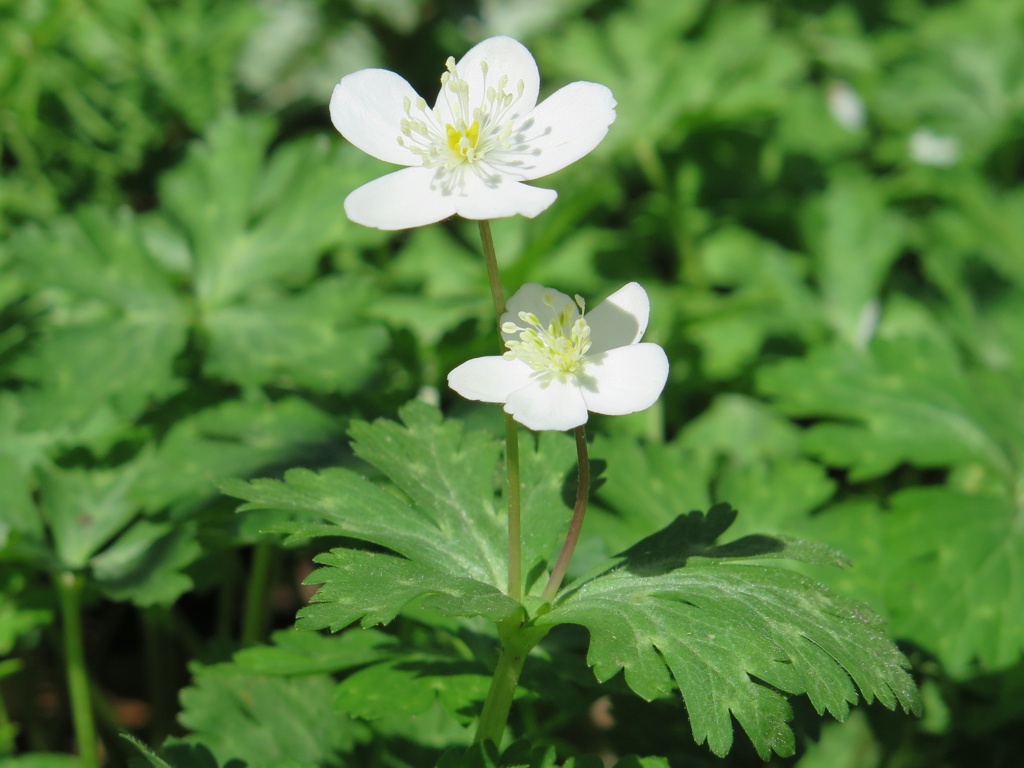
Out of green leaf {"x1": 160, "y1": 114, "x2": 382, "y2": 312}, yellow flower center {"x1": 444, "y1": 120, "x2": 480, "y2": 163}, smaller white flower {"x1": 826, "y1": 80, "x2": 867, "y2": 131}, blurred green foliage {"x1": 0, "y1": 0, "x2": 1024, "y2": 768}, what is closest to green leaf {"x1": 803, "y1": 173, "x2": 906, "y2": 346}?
blurred green foliage {"x1": 0, "y1": 0, "x2": 1024, "y2": 768}

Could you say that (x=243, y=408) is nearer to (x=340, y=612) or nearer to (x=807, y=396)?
(x=340, y=612)

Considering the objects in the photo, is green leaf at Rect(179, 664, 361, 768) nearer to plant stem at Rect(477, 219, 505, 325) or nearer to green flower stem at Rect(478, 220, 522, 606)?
green flower stem at Rect(478, 220, 522, 606)

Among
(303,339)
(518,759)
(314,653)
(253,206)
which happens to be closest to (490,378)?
(518,759)

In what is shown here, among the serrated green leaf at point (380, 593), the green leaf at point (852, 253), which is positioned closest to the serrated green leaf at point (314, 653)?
the serrated green leaf at point (380, 593)

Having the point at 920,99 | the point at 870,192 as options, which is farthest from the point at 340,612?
the point at 920,99

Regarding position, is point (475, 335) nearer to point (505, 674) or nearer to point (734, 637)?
point (505, 674)

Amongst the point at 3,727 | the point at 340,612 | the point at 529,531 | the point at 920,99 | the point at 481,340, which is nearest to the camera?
the point at 340,612

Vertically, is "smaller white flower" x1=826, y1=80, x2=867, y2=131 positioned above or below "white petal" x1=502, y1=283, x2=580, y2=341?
above
